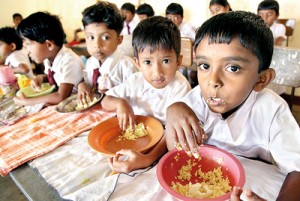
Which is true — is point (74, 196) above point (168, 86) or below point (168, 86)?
below

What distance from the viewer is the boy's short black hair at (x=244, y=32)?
661mm

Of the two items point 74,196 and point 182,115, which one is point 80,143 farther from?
point 182,115

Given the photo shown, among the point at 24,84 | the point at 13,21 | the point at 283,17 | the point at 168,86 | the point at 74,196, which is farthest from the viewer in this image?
the point at 13,21

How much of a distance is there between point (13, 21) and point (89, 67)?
436 cm

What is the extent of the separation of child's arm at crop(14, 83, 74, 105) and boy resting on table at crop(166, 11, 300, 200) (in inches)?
34.0

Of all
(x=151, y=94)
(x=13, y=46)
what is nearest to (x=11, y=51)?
(x=13, y=46)

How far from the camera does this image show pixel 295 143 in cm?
68

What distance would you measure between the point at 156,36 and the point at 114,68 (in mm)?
536

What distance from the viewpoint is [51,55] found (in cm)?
161

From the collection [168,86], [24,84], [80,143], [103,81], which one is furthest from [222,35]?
[24,84]

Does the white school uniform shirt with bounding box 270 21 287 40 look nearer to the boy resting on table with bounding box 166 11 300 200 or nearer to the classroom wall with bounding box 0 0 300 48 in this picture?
the classroom wall with bounding box 0 0 300 48

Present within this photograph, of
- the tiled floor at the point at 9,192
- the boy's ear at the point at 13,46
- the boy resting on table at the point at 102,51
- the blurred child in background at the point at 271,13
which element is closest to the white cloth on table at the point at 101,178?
the boy resting on table at the point at 102,51

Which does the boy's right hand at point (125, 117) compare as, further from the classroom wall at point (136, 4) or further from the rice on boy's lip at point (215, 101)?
the classroom wall at point (136, 4)

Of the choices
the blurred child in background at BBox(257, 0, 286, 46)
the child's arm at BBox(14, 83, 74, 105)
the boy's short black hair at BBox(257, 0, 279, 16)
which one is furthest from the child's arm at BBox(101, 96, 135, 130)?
the boy's short black hair at BBox(257, 0, 279, 16)
